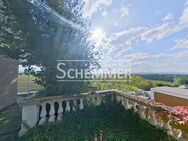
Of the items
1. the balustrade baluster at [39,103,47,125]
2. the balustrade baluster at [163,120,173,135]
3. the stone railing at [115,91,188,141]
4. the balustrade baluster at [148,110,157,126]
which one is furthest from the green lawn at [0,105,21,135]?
the balustrade baluster at [163,120,173,135]

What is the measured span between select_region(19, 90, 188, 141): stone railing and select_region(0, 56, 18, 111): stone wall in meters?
3.63

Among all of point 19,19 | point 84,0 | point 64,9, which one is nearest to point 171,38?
point 84,0

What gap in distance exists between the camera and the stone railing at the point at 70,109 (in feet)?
12.2

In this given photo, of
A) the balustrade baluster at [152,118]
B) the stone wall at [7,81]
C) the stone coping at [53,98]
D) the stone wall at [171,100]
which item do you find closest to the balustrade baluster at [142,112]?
the balustrade baluster at [152,118]

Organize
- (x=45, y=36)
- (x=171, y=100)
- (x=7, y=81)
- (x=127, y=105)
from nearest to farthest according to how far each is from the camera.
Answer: (x=45, y=36) < (x=127, y=105) < (x=7, y=81) < (x=171, y=100)

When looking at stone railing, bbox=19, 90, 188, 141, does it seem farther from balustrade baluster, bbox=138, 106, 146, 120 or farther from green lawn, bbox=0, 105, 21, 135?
green lawn, bbox=0, 105, 21, 135

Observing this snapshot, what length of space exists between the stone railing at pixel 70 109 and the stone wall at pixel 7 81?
3628 millimetres

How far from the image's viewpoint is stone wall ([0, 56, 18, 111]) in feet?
22.9

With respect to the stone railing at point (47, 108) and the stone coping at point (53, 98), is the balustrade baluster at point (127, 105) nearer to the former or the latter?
the stone coping at point (53, 98)

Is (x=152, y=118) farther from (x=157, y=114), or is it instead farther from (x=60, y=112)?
(x=60, y=112)

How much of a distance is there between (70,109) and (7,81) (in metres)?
3.97

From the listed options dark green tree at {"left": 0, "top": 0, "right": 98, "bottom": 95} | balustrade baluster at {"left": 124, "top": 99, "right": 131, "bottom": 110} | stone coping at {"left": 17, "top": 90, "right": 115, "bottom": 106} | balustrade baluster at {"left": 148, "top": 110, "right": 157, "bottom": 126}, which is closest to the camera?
stone coping at {"left": 17, "top": 90, "right": 115, "bottom": 106}

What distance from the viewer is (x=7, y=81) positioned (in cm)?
726

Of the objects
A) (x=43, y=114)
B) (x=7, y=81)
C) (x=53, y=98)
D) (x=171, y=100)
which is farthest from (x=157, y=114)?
(x=7, y=81)
